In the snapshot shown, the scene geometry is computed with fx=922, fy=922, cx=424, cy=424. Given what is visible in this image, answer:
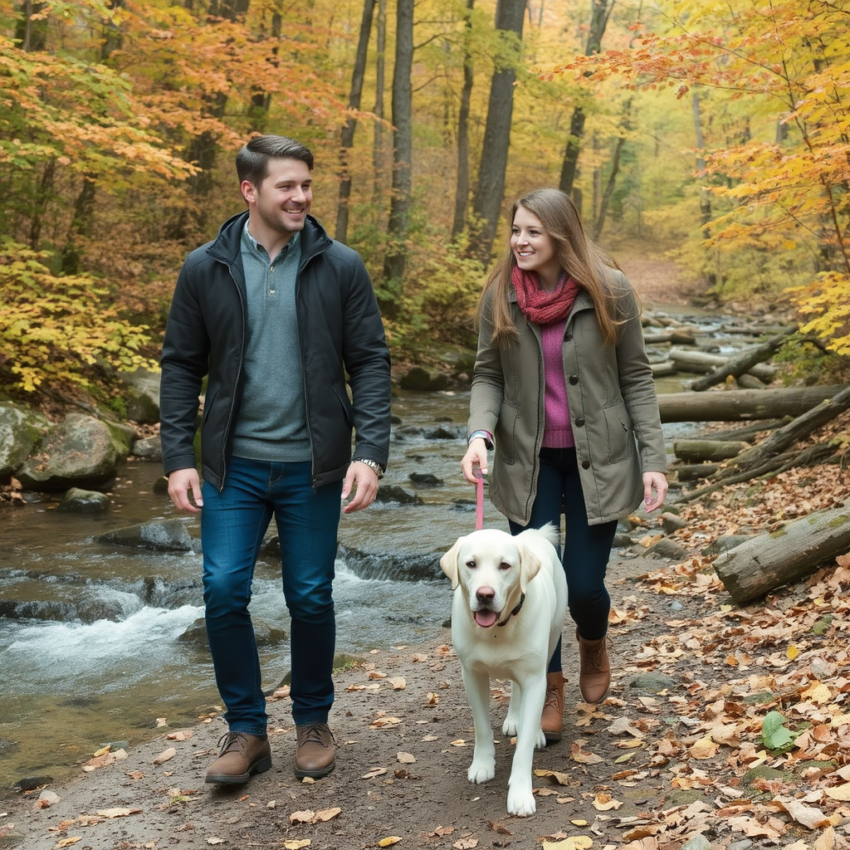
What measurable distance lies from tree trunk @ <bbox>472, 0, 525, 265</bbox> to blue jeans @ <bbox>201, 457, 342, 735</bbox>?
17.8 meters

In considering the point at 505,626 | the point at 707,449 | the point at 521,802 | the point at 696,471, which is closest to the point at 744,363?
the point at 707,449

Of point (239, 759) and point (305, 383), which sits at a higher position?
point (305, 383)

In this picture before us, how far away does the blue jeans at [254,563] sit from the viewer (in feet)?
12.2

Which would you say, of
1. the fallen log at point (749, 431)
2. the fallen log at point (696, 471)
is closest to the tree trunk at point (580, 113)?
the fallen log at point (749, 431)

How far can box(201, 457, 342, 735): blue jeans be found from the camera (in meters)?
3.71

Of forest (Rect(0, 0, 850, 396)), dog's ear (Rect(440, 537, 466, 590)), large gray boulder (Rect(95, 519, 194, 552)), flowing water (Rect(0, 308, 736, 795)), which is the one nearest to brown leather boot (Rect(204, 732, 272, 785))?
dog's ear (Rect(440, 537, 466, 590))

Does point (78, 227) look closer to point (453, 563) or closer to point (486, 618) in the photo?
point (453, 563)

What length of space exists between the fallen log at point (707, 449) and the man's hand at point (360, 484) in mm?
7927

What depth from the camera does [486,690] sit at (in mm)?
3611

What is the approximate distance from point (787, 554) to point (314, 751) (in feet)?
9.92

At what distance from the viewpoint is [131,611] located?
7.32m

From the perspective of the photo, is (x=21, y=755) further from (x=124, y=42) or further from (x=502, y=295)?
(x=124, y=42)

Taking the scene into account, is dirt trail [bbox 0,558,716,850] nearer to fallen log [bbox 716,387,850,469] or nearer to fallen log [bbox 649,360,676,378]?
fallen log [bbox 716,387,850,469]

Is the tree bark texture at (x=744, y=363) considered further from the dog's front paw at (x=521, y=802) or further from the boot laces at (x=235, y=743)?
the boot laces at (x=235, y=743)
